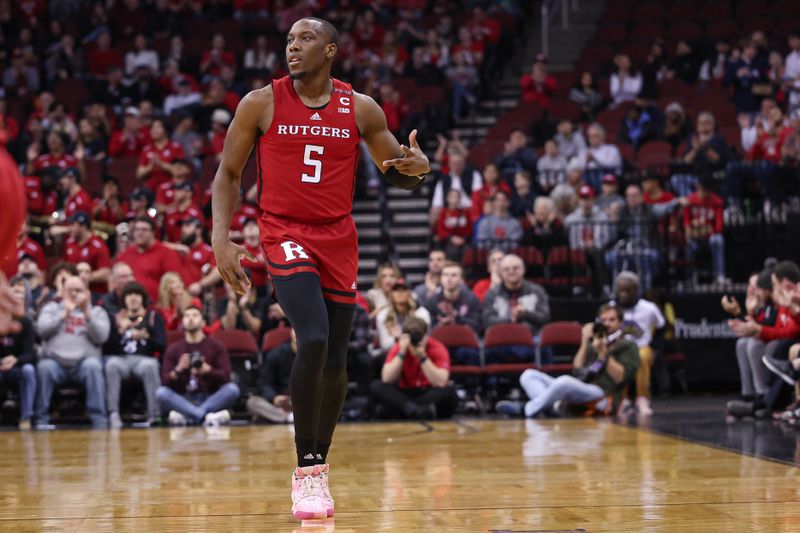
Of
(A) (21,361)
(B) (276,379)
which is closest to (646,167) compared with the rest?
(B) (276,379)

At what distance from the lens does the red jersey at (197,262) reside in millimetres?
12625

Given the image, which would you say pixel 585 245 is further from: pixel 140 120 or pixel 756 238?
pixel 140 120

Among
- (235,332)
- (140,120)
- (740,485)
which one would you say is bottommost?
(740,485)

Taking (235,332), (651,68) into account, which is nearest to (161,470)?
(235,332)

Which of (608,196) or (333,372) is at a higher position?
(608,196)

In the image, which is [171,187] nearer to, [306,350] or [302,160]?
[302,160]

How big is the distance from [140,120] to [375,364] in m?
6.70

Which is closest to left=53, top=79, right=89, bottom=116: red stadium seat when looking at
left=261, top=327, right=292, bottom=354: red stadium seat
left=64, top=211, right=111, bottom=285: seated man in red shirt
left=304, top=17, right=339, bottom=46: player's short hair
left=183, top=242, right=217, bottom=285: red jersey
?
left=64, top=211, right=111, bottom=285: seated man in red shirt

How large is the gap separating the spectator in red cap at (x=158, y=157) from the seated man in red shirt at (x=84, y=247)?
216 centimetres

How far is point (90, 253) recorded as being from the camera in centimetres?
1285

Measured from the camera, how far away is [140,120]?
55.0 feet

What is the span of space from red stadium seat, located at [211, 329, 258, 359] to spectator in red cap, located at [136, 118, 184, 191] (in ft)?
12.8

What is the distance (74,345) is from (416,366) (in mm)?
3117

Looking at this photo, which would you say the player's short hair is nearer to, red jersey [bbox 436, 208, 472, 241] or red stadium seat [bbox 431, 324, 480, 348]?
red stadium seat [bbox 431, 324, 480, 348]
